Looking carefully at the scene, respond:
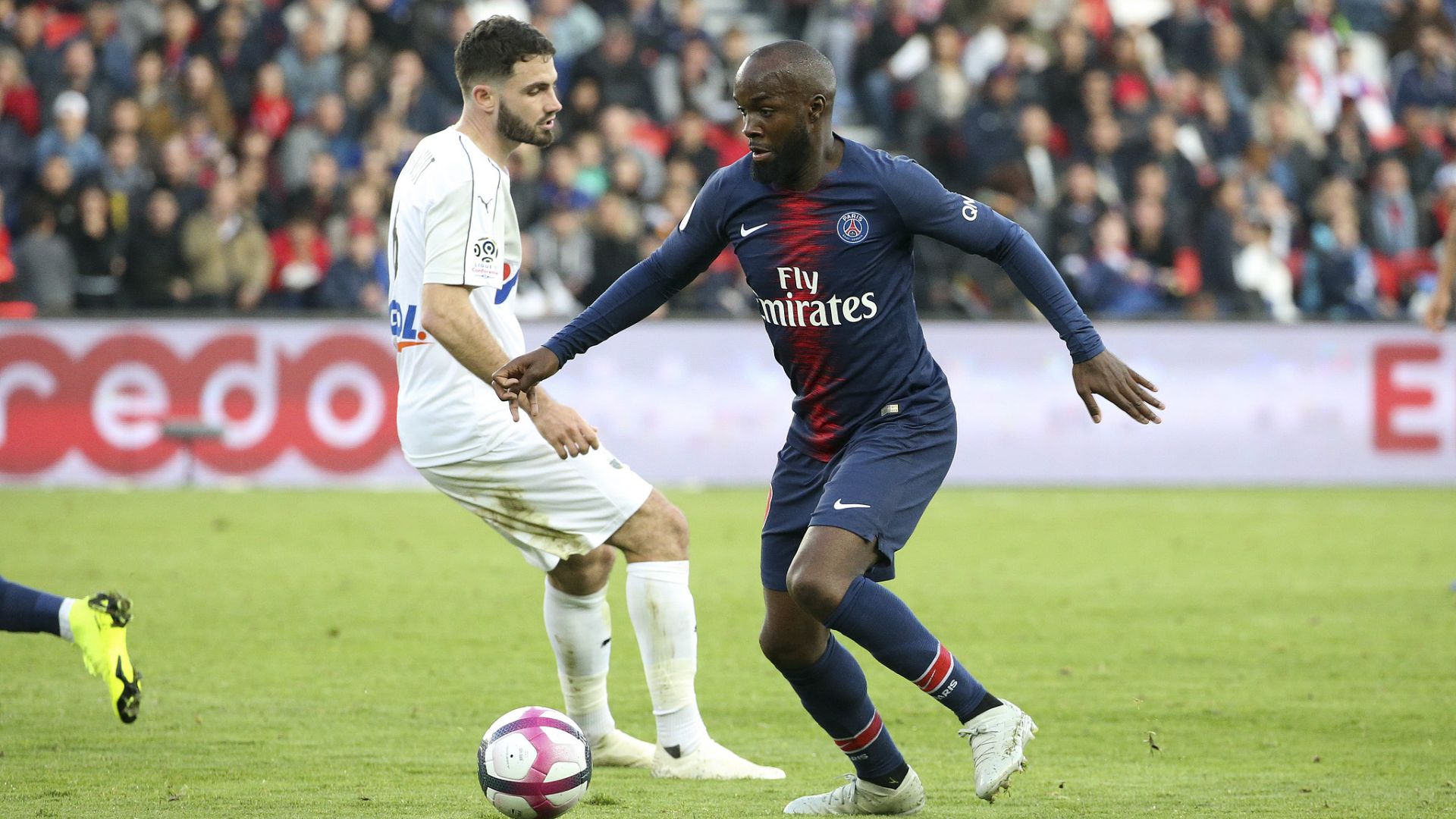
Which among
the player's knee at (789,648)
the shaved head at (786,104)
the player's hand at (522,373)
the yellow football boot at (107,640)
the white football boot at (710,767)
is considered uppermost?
the shaved head at (786,104)

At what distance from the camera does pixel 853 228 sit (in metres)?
5.58

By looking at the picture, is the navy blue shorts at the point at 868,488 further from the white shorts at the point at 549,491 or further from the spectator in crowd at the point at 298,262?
the spectator in crowd at the point at 298,262

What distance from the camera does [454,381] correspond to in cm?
645

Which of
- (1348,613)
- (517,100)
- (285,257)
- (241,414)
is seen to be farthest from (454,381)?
(285,257)

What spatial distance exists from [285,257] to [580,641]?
11635mm

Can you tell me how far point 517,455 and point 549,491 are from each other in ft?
0.54

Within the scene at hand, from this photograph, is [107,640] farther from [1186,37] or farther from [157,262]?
[1186,37]

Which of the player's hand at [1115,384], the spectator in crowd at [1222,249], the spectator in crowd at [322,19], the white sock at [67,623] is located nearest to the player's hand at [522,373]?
the player's hand at [1115,384]

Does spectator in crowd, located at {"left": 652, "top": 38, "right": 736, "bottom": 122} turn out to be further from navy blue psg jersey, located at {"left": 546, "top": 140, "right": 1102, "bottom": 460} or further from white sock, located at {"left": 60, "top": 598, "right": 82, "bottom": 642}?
navy blue psg jersey, located at {"left": 546, "top": 140, "right": 1102, "bottom": 460}

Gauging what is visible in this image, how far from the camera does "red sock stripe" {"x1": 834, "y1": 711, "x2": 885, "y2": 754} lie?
564 cm

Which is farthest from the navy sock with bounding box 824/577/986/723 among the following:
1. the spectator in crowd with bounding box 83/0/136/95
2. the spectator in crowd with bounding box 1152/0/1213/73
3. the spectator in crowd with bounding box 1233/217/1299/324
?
the spectator in crowd with bounding box 1152/0/1213/73

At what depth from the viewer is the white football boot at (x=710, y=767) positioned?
6172 millimetres

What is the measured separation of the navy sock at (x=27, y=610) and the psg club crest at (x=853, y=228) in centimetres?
303

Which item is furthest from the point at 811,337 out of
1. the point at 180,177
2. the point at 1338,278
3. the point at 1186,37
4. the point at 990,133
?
the point at 1186,37
